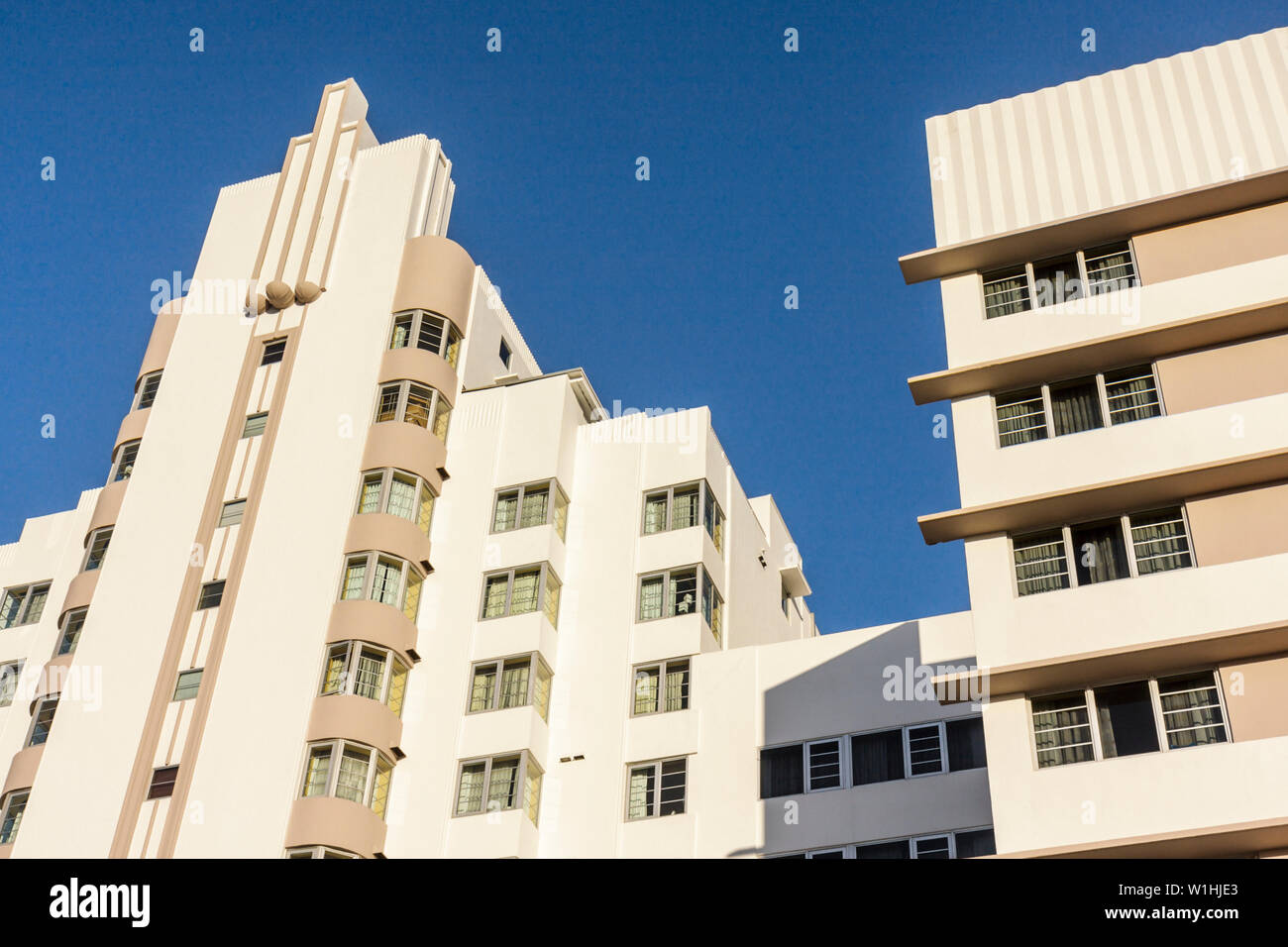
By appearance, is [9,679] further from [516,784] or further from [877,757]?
[877,757]

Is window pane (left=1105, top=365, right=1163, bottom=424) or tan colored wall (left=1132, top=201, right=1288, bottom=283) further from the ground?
tan colored wall (left=1132, top=201, right=1288, bottom=283)

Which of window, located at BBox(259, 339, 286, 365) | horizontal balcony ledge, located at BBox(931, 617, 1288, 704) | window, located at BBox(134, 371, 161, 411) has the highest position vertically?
window, located at BBox(259, 339, 286, 365)

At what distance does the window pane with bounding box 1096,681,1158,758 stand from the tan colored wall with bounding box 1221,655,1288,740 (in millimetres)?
1335

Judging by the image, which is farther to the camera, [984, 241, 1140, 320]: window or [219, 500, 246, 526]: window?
[219, 500, 246, 526]: window

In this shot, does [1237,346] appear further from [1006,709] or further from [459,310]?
[459,310]

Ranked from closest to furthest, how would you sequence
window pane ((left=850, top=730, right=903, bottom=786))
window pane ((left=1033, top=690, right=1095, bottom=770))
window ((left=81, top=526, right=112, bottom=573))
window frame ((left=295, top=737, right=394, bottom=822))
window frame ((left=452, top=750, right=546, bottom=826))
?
window pane ((left=1033, top=690, right=1095, bottom=770)) < window pane ((left=850, top=730, right=903, bottom=786)) < window frame ((left=295, top=737, right=394, bottom=822)) < window frame ((left=452, top=750, right=546, bottom=826)) < window ((left=81, top=526, right=112, bottom=573))

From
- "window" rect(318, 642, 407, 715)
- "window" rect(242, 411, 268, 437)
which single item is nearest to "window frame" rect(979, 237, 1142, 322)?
"window" rect(318, 642, 407, 715)

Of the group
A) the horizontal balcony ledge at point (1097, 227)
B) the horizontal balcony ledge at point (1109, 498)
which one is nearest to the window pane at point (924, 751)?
the horizontal balcony ledge at point (1109, 498)

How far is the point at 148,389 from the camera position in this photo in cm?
4397

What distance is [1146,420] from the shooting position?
86.7 feet

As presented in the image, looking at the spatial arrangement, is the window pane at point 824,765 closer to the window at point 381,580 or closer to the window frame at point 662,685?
the window frame at point 662,685

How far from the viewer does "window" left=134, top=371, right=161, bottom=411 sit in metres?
43.7

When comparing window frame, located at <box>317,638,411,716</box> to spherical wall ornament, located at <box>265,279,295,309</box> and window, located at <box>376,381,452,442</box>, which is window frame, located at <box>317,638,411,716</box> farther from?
spherical wall ornament, located at <box>265,279,295,309</box>
